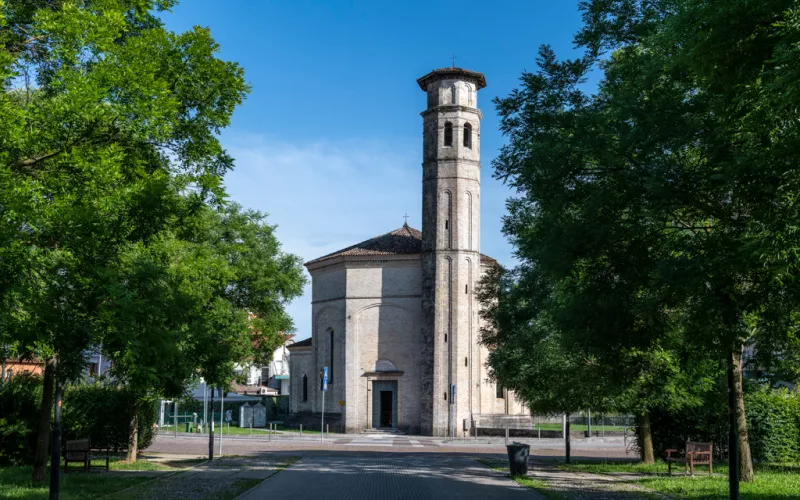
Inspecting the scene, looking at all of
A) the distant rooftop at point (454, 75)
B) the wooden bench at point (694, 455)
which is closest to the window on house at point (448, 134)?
the distant rooftop at point (454, 75)

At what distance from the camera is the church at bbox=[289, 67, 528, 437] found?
45.3 meters

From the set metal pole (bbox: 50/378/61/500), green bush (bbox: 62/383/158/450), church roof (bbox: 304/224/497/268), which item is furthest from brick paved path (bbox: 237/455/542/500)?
church roof (bbox: 304/224/497/268)

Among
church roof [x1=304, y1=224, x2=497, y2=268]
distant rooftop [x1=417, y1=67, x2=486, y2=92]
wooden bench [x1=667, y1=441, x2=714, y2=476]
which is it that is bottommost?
wooden bench [x1=667, y1=441, x2=714, y2=476]

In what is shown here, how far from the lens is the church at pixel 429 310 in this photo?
45312 millimetres

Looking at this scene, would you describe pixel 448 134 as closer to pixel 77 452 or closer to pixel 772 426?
pixel 772 426

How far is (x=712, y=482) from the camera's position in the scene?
18.0m

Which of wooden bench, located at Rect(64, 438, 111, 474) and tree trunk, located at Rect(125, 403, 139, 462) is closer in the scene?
wooden bench, located at Rect(64, 438, 111, 474)

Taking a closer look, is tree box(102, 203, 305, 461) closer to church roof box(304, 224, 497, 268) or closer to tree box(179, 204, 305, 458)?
tree box(179, 204, 305, 458)

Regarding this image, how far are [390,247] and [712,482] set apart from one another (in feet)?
108

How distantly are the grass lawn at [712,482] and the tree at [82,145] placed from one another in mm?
11844

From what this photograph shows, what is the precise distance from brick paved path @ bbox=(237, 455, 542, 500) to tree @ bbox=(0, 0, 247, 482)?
696 cm

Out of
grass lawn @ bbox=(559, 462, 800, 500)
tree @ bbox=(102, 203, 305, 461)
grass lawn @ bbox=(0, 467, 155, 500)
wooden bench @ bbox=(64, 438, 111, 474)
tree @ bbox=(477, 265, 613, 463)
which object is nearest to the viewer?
tree @ bbox=(102, 203, 305, 461)

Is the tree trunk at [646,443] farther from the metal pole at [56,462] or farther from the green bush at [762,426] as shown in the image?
the metal pole at [56,462]

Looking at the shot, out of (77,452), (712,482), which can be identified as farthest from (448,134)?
(77,452)
